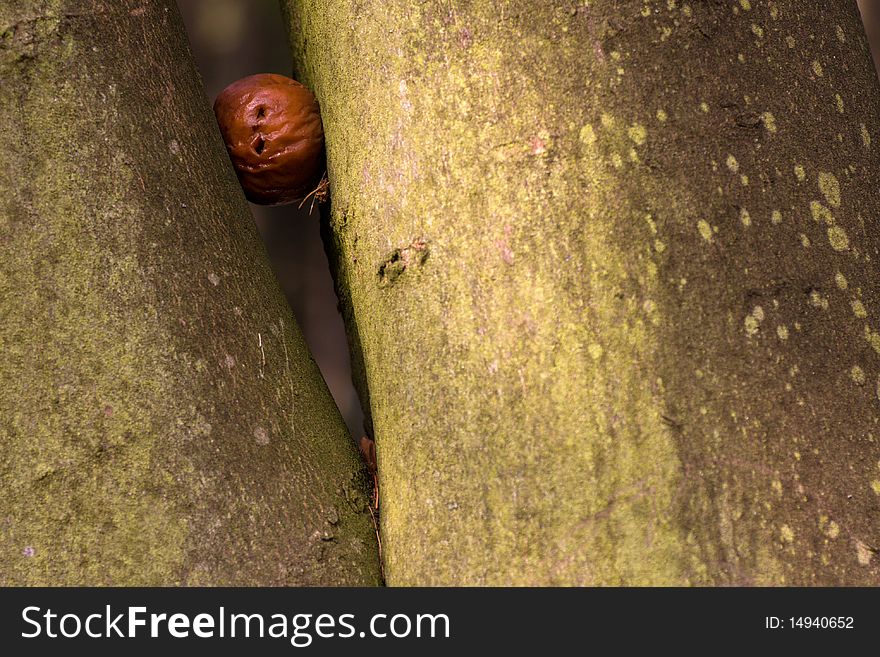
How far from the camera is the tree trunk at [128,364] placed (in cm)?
125

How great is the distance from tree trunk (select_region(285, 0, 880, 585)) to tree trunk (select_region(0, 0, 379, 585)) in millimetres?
195

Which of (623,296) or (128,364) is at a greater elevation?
(128,364)

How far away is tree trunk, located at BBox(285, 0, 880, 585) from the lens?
1.21 meters

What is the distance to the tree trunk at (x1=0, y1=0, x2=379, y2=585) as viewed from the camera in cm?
125

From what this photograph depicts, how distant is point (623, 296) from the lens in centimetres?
124

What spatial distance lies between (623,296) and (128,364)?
0.75 meters

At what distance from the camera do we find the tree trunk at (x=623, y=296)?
1205mm

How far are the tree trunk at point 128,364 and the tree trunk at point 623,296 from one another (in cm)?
20

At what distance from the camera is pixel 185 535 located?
1.25 metres

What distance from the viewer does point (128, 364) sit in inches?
50.3
